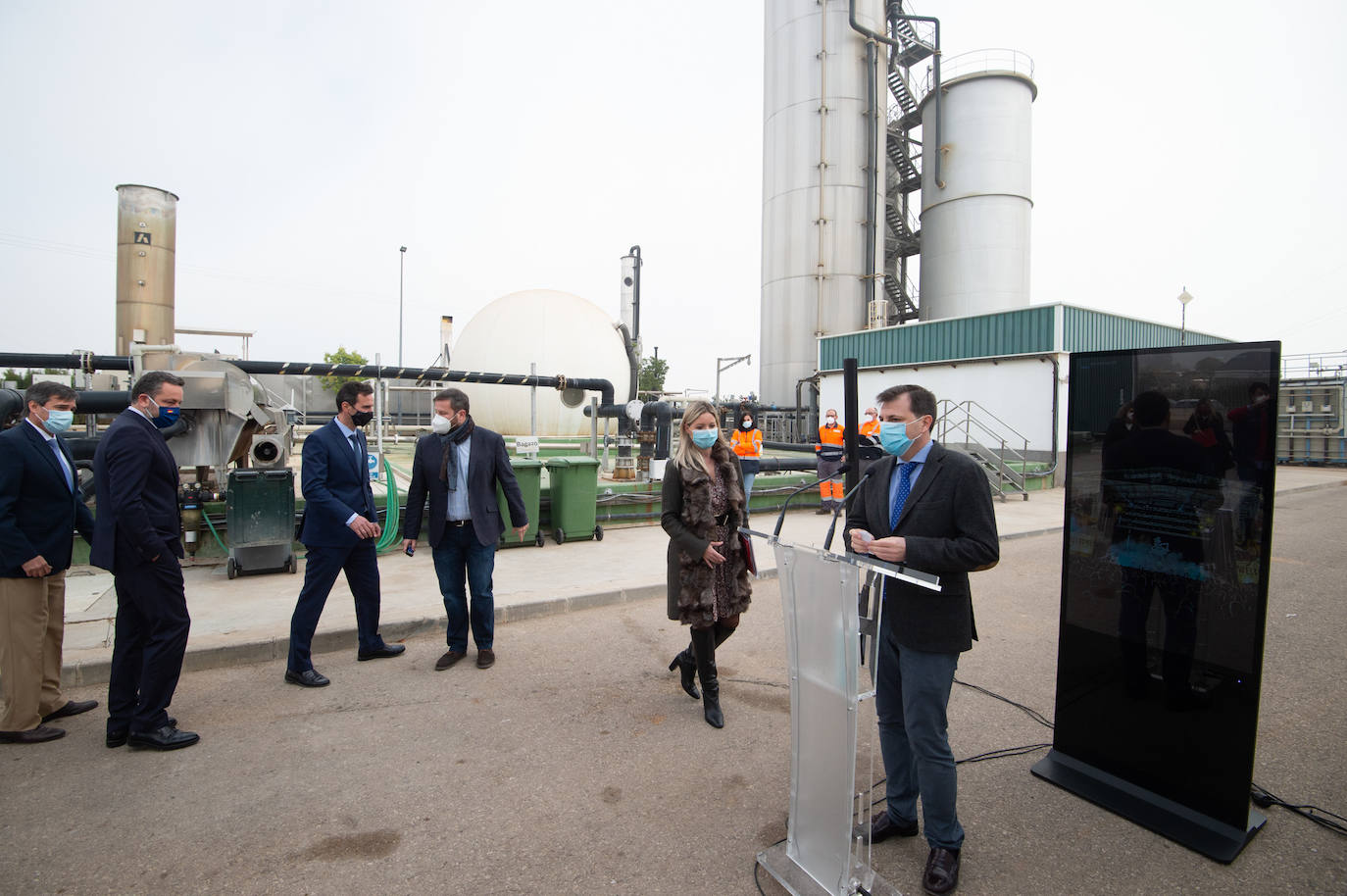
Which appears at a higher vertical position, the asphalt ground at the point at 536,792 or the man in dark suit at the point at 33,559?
the man in dark suit at the point at 33,559

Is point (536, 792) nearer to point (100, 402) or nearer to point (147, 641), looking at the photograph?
point (147, 641)

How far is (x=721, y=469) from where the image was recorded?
13.5 feet

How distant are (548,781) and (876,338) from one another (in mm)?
24067

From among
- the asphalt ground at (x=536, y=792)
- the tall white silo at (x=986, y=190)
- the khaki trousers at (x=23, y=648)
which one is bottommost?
the asphalt ground at (x=536, y=792)

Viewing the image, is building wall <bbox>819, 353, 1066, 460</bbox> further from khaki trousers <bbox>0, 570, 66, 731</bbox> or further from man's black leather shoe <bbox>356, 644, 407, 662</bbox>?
khaki trousers <bbox>0, 570, 66, 731</bbox>

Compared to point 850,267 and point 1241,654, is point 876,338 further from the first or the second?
point 1241,654

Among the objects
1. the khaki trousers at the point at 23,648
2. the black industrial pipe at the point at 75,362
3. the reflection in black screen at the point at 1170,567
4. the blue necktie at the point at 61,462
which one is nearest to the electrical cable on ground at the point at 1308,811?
the reflection in black screen at the point at 1170,567

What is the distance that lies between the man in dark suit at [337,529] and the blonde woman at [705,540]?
2131mm

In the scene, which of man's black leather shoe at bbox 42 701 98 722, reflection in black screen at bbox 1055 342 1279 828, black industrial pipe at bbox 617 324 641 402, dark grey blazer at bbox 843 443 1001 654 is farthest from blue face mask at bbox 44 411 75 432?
black industrial pipe at bbox 617 324 641 402

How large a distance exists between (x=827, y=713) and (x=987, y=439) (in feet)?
65.7

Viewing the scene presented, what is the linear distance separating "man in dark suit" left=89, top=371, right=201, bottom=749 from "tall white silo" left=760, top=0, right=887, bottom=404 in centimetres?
2727

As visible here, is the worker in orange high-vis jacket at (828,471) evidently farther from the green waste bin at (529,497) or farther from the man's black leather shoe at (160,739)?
the man's black leather shoe at (160,739)

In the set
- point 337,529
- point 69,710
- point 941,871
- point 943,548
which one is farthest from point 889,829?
point 69,710

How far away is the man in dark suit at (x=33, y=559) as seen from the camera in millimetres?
3525
